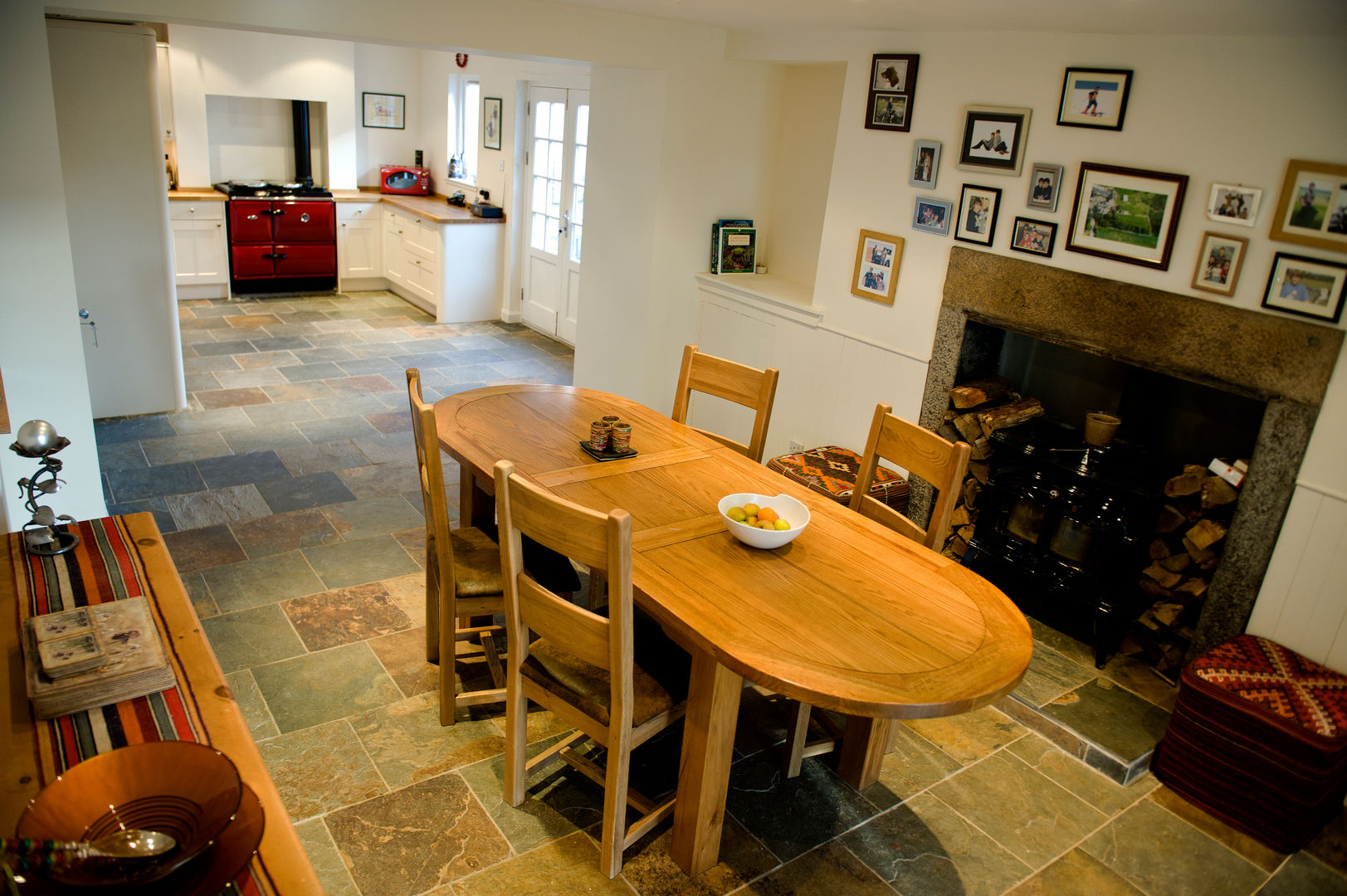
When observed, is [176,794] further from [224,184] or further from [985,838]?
[224,184]

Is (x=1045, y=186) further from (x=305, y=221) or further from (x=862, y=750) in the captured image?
(x=305, y=221)

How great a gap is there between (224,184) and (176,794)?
7395 mm

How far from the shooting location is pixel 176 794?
4.74 feet

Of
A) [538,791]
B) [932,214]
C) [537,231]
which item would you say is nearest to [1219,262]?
[932,214]

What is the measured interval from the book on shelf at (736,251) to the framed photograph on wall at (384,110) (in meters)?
4.88

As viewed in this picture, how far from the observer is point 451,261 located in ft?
24.6

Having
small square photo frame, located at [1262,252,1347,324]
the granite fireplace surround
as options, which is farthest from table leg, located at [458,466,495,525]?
small square photo frame, located at [1262,252,1347,324]

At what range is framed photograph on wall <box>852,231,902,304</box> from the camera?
4.09 metres

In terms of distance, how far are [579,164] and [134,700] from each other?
5622 mm

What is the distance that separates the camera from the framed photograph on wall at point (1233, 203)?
291cm

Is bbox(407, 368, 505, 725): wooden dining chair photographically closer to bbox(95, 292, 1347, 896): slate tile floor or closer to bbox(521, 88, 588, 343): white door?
bbox(95, 292, 1347, 896): slate tile floor

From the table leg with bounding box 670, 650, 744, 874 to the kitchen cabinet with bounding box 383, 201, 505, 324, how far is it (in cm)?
588

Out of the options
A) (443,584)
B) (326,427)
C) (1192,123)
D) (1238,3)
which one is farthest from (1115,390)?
(326,427)

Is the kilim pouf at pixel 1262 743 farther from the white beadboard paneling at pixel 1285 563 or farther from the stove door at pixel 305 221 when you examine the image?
the stove door at pixel 305 221
